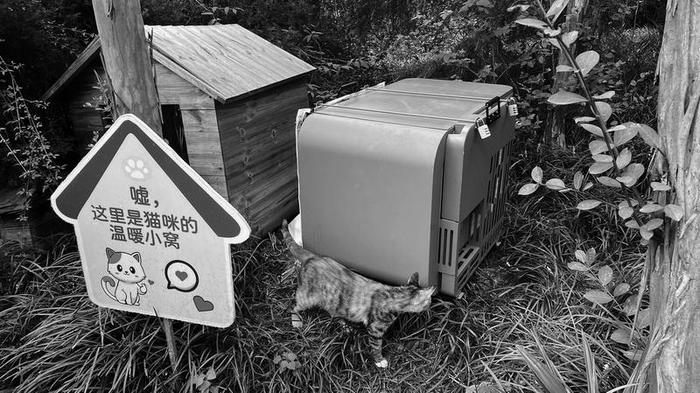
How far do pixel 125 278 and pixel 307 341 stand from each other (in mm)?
1035

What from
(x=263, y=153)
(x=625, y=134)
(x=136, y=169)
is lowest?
(x=263, y=153)

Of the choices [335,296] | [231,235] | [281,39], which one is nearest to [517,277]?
[335,296]

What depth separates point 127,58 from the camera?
7.31 ft

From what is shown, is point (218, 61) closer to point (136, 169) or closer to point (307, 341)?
point (136, 169)

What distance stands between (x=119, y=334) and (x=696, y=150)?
286 centimetres

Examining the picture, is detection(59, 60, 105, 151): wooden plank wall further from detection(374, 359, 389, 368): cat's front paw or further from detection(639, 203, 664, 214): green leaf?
detection(639, 203, 664, 214): green leaf

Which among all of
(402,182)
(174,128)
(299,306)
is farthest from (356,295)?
(174,128)

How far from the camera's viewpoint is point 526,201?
3.97m

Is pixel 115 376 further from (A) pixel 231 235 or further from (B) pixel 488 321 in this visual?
(B) pixel 488 321

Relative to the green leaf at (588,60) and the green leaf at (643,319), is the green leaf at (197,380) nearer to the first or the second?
the green leaf at (643,319)

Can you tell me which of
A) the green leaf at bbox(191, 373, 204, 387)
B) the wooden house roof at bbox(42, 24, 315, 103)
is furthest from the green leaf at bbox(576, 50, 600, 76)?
the green leaf at bbox(191, 373, 204, 387)

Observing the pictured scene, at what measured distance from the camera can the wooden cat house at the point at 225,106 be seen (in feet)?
10.6

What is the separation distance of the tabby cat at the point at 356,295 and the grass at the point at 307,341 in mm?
169

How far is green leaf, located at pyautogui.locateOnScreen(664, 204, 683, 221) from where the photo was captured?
5.90 feet
